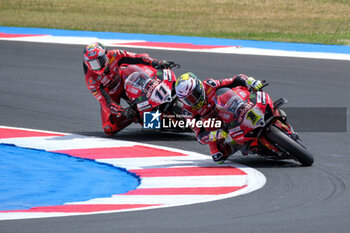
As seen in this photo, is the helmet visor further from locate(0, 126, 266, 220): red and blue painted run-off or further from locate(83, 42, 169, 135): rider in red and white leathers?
locate(0, 126, 266, 220): red and blue painted run-off

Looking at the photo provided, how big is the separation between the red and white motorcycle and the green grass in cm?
1128

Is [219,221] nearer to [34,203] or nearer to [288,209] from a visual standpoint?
[288,209]

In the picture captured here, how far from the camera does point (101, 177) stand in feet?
29.3

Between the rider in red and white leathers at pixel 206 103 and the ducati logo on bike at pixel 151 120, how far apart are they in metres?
1.78

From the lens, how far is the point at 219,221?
21.6 ft

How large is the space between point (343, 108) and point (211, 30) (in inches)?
442

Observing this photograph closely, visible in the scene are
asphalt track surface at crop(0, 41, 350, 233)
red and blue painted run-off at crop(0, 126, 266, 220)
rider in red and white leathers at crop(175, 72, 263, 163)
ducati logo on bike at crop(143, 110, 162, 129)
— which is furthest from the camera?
ducati logo on bike at crop(143, 110, 162, 129)

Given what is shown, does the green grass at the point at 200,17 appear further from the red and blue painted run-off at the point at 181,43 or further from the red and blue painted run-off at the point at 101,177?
the red and blue painted run-off at the point at 101,177

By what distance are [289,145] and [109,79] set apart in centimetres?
372

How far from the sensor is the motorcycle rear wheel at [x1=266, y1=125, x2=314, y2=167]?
8945mm

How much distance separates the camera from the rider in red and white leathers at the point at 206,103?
920 centimetres

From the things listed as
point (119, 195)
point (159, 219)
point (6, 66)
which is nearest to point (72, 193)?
point (119, 195)

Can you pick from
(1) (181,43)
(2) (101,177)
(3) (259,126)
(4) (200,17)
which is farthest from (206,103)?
(4) (200,17)

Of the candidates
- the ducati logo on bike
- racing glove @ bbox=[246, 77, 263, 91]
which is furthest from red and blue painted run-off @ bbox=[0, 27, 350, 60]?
racing glove @ bbox=[246, 77, 263, 91]
